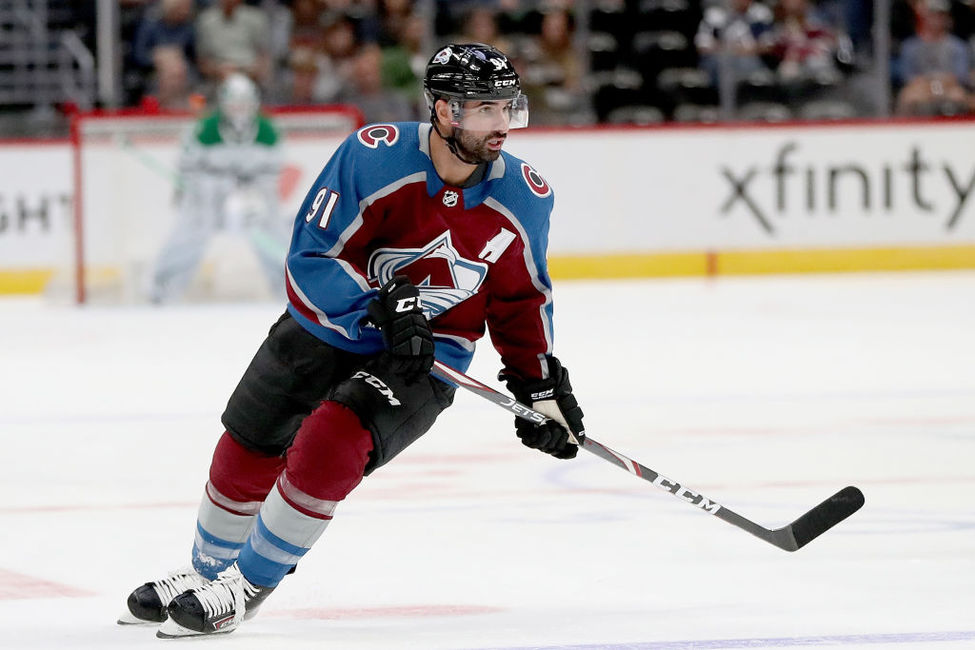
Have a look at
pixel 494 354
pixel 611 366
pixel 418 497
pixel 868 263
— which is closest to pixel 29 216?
pixel 494 354

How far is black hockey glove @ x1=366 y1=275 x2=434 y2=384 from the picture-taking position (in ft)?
8.43

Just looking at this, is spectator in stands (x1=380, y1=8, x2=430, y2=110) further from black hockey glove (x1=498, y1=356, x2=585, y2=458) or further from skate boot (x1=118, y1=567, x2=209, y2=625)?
skate boot (x1=118, y1=567, x2=209, y2=625)

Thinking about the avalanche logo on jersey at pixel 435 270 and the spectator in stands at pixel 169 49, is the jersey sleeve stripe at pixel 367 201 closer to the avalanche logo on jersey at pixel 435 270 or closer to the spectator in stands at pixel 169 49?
the avalanche logo on jersey at pixel 435 270

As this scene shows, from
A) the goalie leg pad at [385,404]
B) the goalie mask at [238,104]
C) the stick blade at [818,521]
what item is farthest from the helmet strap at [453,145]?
the goalie mask at [238,104]

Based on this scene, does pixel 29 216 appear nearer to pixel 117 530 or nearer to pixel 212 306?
pixel 212 306

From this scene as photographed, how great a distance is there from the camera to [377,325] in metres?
2.61

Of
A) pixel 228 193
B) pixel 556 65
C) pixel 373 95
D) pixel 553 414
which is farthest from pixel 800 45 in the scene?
pixel 553 414

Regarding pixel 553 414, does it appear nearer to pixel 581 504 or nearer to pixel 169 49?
pixel 581 504

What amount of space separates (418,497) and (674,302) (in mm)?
4664

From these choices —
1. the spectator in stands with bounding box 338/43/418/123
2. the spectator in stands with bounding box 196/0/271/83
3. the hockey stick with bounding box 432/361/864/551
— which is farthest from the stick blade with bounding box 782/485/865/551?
the spectator in stands with bounding box 196/0/271/83

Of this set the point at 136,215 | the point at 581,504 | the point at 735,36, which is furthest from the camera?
the point at 735,36

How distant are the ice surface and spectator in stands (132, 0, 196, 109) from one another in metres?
2.57

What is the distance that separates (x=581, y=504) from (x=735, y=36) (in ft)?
21.0

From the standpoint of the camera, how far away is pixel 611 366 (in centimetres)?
620
